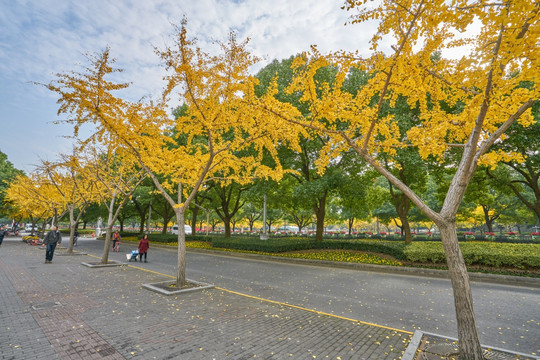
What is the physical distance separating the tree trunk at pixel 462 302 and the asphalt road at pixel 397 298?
1542 mm

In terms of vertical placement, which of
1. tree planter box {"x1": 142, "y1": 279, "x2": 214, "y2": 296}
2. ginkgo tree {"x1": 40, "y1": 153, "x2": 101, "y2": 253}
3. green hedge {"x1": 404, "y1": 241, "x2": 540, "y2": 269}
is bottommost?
tree planter box {"x1": 142, "y1": 279, "x2": 214, "y2": 296}

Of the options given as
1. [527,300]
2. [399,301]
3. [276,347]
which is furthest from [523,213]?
[276,347]

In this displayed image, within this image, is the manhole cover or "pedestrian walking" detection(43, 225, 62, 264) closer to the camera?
the manhole cover

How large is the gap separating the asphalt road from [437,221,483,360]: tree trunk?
1542 millimetres

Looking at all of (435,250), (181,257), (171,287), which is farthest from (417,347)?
(435,250)

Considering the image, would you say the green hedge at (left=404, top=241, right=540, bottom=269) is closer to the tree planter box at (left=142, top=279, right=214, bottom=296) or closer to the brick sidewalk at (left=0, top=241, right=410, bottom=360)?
the brick sidewalk at (left=0, top=241, right=410, bottom=360)

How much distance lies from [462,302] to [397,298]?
4530 millimetres

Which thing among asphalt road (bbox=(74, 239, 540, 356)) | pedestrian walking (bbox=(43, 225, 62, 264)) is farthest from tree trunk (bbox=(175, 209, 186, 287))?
pedestrian walking (bbox=(43, 225, 62, 264))

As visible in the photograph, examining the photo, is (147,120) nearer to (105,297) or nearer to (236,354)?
(105,297)

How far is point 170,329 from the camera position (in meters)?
5.45

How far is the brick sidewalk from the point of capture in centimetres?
452

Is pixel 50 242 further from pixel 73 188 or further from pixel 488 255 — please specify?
pixel 488 255

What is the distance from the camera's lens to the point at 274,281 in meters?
10.8

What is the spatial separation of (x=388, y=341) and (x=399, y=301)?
11.4 ft
